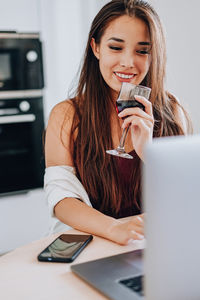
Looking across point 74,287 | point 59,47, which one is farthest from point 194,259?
point 59,47

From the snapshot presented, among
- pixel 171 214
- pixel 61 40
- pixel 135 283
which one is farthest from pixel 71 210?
pixel 61 40

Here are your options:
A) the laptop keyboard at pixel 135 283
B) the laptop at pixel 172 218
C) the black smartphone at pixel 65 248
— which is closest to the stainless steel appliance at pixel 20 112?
the black smartphone at pixel 65 248

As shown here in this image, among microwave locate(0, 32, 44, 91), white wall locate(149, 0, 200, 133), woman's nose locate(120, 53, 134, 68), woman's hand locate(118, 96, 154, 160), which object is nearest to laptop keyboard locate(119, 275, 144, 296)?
woman's hand locate(118, 96, 154, 160)

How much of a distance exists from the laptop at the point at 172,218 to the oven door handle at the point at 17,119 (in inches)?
90.6

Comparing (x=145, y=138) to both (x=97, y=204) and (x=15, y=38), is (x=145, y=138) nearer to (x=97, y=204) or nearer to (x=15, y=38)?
(x=97, y=204)

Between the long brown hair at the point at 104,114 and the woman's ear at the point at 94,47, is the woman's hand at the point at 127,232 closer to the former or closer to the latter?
the long brown hair at the point at 104,114

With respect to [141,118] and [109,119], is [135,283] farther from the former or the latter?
[109,119]

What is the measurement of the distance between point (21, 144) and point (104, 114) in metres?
1.34

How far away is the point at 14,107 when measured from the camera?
9.54ft

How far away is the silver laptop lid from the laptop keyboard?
15 cm

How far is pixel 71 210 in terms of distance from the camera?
1381 millimetres

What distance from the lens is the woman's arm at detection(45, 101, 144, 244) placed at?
45.9 inches

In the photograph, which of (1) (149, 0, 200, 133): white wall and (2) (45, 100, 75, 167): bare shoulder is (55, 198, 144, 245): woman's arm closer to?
(2) (45, 100, 75, 167): bare shoulder

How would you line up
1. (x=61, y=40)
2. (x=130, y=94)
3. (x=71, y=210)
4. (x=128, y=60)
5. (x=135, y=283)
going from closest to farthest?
(x=135, y=283), (x=71, y=210), (x=130, y=94), (x=128, y=60), (x=61, y=40)
